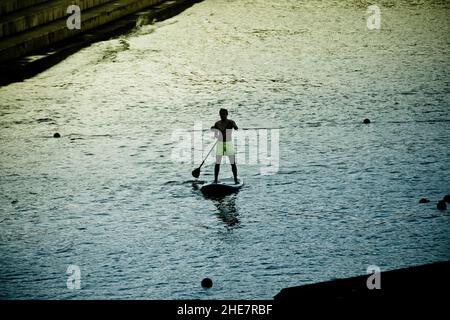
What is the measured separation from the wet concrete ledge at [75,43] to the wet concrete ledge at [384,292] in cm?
1011

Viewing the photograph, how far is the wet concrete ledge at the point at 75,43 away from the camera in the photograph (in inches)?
581

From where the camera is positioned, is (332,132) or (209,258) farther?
(332,132)

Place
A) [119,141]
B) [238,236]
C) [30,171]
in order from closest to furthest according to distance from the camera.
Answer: [238,236]
[30,171]
[119,141]

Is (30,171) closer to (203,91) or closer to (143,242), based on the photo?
(143,242)

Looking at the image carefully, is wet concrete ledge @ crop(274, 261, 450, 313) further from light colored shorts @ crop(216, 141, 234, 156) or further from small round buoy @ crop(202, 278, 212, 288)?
light colored shorts @ crop(216, 141, 234, 156)

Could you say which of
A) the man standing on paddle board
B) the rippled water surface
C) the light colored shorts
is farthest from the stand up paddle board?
the light colored shorts

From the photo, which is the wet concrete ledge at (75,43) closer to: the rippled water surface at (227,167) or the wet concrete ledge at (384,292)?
the rippled water surface at (227,167)

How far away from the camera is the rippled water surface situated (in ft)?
24.1

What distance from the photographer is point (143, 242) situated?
7887mm

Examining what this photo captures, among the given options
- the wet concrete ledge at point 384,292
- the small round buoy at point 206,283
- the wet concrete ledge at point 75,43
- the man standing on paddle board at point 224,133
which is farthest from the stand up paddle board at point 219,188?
the wet concrete ledge at point 75,43

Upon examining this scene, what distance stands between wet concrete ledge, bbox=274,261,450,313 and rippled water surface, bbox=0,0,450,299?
58.6 inches

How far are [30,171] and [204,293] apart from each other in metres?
4.13

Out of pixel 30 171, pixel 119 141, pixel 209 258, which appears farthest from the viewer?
pixel 119 141

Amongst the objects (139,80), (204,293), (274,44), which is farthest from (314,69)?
(204,293)
